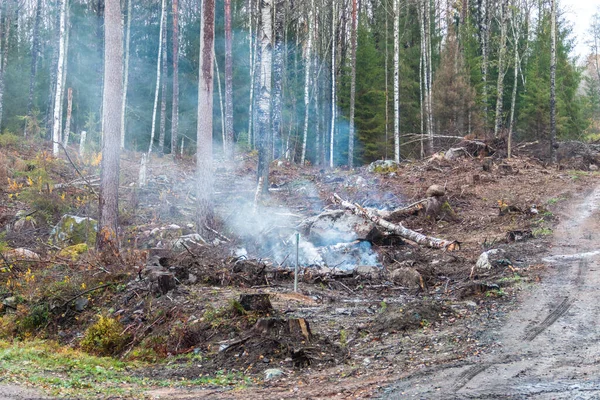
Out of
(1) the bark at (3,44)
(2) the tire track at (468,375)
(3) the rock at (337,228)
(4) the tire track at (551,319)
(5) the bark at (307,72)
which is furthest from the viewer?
(5) the bark at (307,72)

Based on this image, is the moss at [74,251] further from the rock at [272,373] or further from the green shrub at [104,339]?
the rock at [272,373]

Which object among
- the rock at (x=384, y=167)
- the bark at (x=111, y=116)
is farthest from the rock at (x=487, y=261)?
the rock at (x=384, y=167)

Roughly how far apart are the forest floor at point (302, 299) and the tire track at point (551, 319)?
5cm

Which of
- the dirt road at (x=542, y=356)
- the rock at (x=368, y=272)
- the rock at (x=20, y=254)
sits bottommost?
the dirt road at (x=542, y=356)

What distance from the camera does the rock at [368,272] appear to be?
1005 cm

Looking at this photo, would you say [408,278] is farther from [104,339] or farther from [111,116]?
[111,116]

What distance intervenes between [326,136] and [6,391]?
3055 cm

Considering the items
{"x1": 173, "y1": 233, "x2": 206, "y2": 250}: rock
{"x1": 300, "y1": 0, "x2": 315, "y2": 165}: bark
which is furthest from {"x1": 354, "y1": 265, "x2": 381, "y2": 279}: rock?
{"x1": 300, "y1": 0, "x2": 315, "y2": 165}: bark

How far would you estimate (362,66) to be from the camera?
32.6 m

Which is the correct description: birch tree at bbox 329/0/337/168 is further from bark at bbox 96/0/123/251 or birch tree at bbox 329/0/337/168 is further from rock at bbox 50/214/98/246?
bark at bbox 96/0/123/251

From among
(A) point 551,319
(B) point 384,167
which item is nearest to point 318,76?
(B) point 384,167

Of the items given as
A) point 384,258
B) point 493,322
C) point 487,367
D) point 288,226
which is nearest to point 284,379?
point 487,367

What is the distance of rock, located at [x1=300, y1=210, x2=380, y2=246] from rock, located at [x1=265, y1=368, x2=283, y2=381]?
7342mm

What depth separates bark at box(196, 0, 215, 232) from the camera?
539 inches
